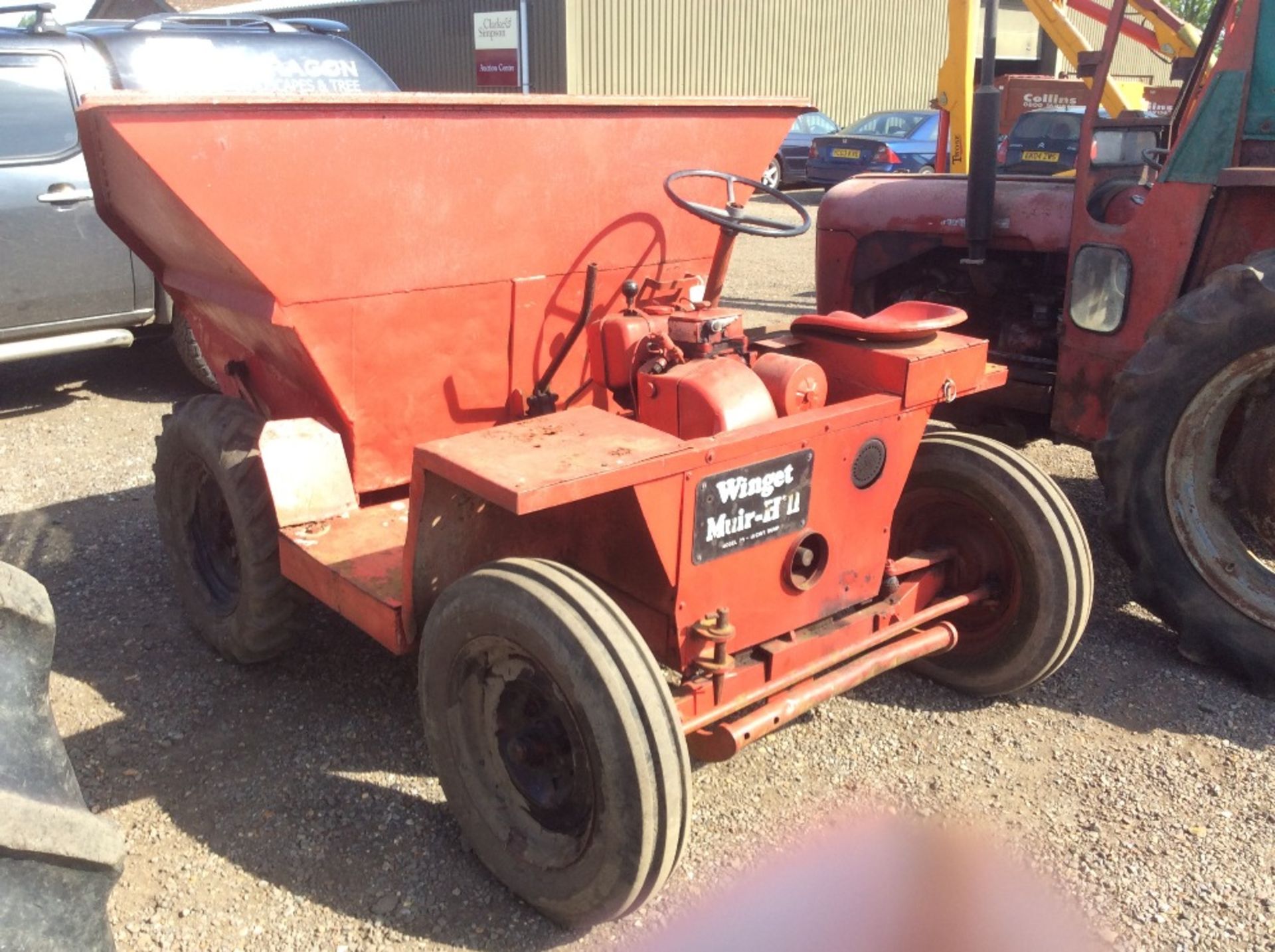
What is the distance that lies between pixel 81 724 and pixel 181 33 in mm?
4322

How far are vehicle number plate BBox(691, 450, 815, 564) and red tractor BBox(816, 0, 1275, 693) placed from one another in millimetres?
1461

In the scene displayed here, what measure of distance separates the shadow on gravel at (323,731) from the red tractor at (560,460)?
0.17 meters

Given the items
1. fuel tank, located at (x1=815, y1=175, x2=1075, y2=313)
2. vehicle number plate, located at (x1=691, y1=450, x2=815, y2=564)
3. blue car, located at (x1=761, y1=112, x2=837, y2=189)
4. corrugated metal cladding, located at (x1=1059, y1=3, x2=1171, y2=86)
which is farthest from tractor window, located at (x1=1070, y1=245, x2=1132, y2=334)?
corrugated metal cladding, located at (x1=1059, y1=3, x2=1171, y2=86)

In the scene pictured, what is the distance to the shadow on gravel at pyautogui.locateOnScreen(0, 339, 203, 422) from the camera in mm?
6750

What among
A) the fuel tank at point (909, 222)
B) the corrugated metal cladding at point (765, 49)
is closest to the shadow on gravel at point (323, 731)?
the fuel tank at point (909, 222)

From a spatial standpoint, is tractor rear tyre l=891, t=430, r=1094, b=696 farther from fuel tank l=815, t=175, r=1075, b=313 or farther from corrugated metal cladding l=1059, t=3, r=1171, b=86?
corrugated metal cladding l=1059, t=3, r=1171, b=86

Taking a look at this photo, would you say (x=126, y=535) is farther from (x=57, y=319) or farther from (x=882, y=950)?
(x=882, y=950)

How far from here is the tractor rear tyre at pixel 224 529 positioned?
3363 millimetres

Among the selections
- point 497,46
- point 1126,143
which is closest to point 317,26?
point 1126,143

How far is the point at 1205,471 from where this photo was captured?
364 centimetres

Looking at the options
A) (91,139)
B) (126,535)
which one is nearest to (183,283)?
(91,139)

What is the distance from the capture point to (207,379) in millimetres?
6695

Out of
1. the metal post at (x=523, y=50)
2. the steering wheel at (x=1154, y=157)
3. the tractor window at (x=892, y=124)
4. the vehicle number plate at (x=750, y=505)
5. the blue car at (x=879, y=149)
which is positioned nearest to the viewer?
the vehicle number plate at (x=750, y=505)

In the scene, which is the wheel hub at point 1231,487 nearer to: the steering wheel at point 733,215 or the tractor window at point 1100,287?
the tractor window at point 1100,287
